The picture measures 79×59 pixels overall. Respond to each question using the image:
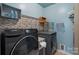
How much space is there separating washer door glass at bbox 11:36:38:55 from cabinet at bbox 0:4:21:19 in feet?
0.75

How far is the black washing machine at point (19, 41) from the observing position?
2.87ft

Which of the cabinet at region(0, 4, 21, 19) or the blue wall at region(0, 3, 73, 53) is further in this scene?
A: the blue wall at region(0, 3, 73, 53)

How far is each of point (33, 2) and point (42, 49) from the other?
1.50 feet

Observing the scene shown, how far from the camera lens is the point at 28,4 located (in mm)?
991

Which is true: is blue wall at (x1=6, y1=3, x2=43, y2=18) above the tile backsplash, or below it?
above

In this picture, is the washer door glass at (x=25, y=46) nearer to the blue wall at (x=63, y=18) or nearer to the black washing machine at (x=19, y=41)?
the black washing machine at (x=19, y=41)

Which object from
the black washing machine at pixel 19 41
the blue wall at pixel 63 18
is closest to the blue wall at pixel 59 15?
the blue wall at pixel 63 18

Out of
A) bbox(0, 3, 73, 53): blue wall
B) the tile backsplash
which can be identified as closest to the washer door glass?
the tile backsplash

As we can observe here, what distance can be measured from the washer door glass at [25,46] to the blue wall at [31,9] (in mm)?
226

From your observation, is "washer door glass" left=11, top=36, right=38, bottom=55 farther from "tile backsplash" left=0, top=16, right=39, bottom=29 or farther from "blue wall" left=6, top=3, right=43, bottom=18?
"blue wall" left=6, top=3, right=43, bottom=18

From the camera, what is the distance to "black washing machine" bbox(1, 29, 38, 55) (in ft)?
2.87

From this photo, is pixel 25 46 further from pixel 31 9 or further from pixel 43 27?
pixel 31 9

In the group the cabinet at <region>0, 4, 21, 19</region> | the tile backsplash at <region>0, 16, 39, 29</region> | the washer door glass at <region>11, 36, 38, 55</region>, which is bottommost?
the washer door glass at <region>11, 36, 38, 55</region>
